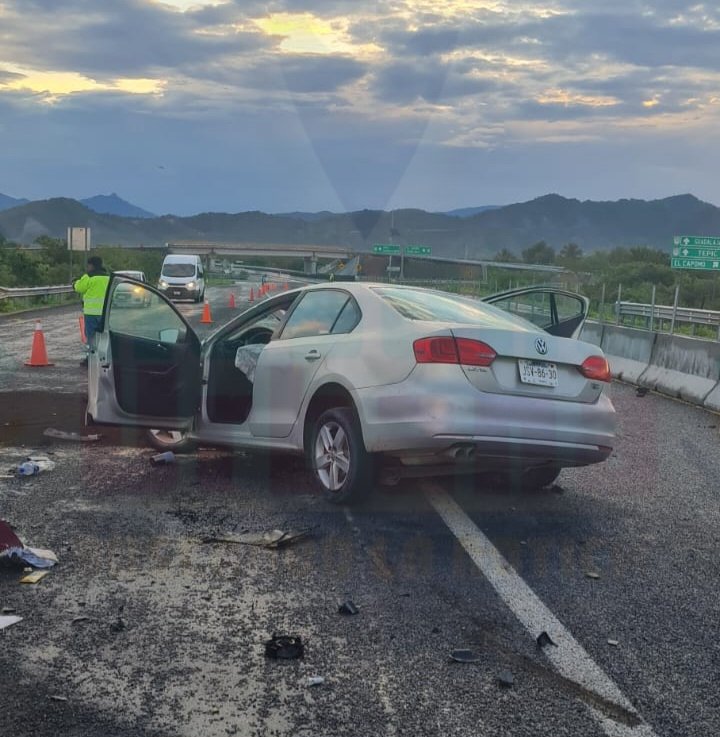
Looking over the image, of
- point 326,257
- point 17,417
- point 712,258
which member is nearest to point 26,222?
point 326,257

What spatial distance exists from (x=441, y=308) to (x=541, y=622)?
3.09 m

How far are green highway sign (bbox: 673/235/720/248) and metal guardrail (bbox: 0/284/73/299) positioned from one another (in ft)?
73.8

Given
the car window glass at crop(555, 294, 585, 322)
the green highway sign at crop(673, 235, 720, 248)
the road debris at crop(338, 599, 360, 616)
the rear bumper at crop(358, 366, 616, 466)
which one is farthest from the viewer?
the green highway sign at crop(673, 235, 720, 248)

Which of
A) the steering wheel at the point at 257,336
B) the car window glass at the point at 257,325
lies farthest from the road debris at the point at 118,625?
the steering wheel at the point at 257,336

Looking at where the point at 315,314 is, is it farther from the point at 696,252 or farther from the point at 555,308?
the point at 696,252

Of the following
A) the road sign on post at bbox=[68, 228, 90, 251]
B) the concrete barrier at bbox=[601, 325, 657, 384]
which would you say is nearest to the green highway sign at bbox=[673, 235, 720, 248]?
the concrete barrier at bbox=[601, 325, 657, 384]

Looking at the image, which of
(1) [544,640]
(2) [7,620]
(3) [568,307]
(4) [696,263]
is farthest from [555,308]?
Result: (4) [696,263]

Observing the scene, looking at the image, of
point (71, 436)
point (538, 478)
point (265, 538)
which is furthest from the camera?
point (71, 436)

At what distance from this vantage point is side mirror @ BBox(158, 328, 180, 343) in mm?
7932

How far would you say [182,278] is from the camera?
139ft

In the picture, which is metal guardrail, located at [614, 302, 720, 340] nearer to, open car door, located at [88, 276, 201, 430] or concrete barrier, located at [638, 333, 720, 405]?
concrete barrier, located at [638, 333, 720, 405]

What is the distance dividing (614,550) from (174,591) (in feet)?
8.99

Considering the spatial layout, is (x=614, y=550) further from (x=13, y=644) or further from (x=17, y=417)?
(x=17, y=417)

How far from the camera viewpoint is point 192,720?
3.49 m
